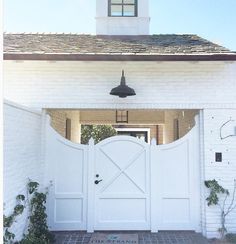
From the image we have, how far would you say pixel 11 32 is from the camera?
349 inches

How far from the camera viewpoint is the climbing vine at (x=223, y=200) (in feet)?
21.0

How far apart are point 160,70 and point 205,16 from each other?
12.3 feet

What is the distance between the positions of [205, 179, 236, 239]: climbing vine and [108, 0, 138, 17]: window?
505cm

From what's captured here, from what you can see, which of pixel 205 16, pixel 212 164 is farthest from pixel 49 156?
pixel 205 16

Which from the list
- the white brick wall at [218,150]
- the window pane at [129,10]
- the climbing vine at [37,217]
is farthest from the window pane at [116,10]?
the climbing vine at [37,217]

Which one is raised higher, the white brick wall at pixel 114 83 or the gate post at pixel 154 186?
the white brick wall at pixel 114 83

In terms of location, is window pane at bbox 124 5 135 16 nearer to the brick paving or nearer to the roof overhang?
the roof overhang

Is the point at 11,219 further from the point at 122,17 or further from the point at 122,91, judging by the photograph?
the point at 122,17

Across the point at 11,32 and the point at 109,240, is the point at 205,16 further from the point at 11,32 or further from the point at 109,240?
the point at 109,240

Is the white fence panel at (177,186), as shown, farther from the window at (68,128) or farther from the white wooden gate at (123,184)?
the window at (68,128)

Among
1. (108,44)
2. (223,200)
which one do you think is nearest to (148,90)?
(108,44)

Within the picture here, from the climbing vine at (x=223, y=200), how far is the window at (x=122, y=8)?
505cm

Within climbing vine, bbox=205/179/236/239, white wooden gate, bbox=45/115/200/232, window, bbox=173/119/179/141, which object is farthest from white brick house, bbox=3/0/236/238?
window, bbox=173/119/179/141

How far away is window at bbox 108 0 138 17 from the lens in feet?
29.0
